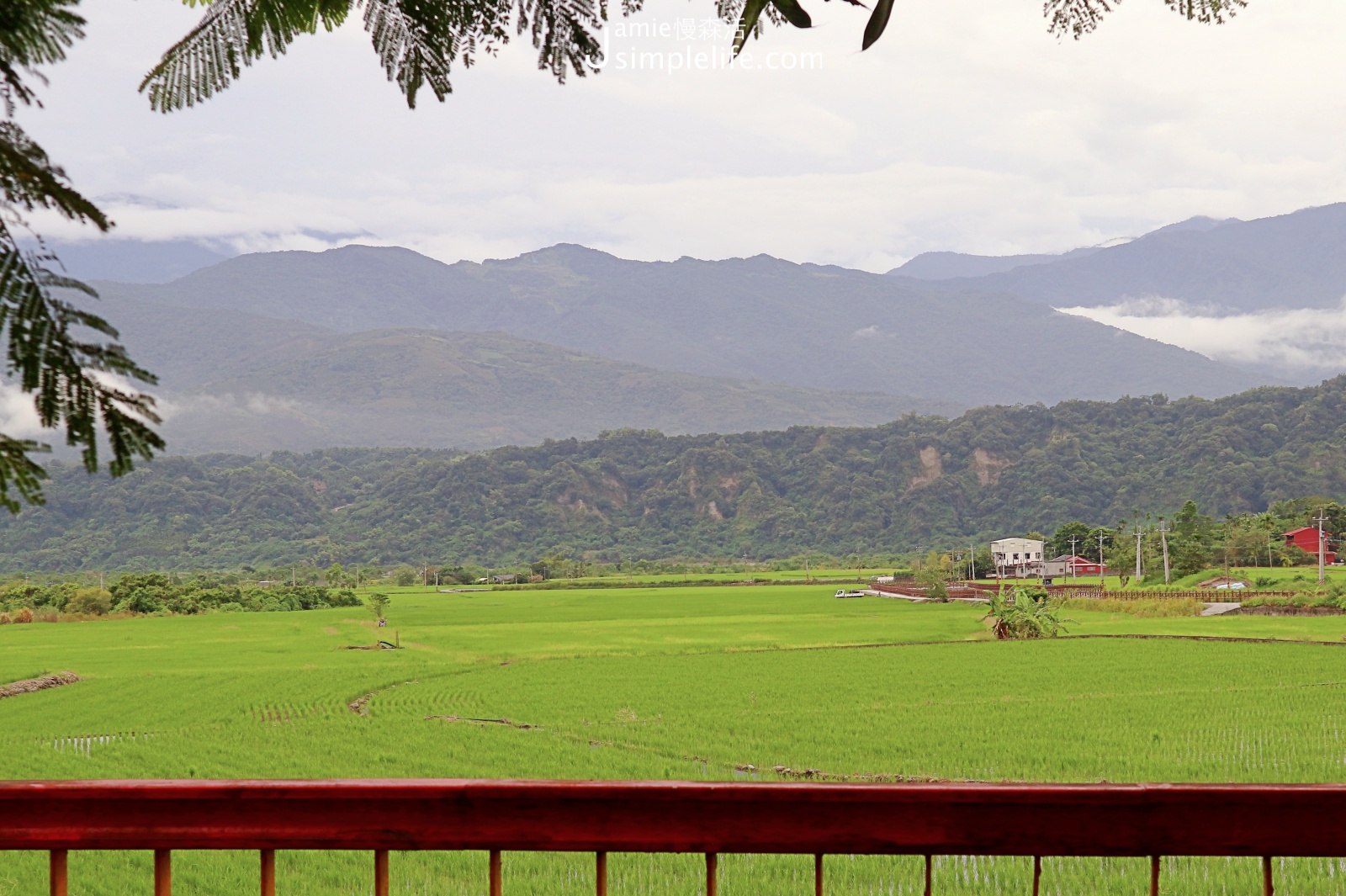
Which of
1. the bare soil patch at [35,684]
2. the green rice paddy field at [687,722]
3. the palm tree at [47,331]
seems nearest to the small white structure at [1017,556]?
the green rice paddy field at [687,722]

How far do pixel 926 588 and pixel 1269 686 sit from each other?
36.6 metres

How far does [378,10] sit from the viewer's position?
7.38ft

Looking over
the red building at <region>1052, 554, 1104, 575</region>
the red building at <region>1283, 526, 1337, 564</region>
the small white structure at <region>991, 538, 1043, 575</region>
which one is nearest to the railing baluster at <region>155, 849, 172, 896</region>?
the red building at <region>1283, 526, 1337, 564</region>

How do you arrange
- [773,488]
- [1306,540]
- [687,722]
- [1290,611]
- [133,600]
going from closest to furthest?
[687,722], [1290,611], [133,600], [1306,540], [773,488]

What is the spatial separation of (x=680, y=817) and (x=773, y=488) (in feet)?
404

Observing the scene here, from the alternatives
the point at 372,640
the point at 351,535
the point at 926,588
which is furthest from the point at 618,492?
the point at 372,640

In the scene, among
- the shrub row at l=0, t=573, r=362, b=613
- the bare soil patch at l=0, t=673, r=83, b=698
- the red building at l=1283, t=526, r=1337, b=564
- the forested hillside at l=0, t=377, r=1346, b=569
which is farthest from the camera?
the forested hillside at l=0, t=377, r=1346, b=569

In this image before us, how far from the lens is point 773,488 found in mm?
124688

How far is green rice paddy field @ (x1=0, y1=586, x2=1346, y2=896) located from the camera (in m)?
7.96

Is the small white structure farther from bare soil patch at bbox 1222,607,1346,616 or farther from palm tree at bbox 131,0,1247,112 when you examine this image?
palm tree at bbox 131,0,1247,112

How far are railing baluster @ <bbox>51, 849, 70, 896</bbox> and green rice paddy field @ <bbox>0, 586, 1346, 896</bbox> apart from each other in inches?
229

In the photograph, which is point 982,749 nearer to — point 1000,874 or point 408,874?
point 1000,874

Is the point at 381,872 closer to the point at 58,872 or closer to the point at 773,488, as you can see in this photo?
the point at 58,872

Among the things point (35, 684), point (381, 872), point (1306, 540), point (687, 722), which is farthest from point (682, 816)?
point (1306, 540)
